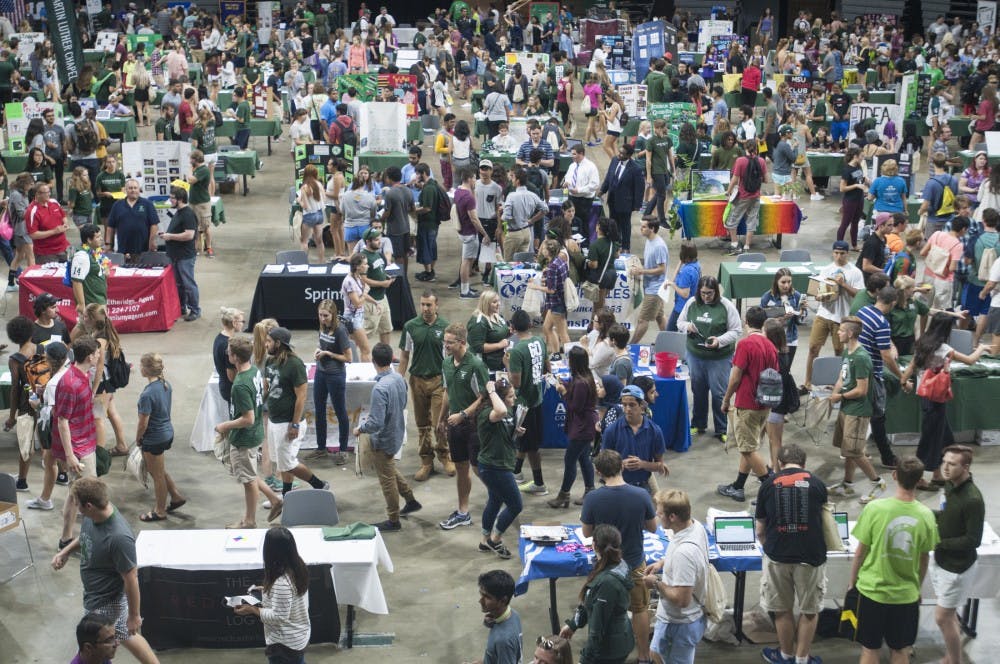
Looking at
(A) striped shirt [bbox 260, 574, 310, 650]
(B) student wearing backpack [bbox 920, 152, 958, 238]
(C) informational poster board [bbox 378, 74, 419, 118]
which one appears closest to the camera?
(A) striped shirt [bbox 260, 574, 310, 650]

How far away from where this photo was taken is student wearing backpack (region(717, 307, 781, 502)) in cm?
1030

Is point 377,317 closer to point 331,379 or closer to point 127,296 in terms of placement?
point 331,379

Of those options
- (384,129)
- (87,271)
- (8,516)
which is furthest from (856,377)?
(384,129)

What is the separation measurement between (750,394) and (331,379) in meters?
3.45

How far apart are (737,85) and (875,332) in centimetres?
1848

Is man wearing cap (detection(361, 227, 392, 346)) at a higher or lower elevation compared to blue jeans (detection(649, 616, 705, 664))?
higher

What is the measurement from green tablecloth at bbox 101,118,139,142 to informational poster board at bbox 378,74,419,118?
14.2 ft

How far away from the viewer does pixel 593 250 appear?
13508 millimetres

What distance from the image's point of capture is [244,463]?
32.1ft

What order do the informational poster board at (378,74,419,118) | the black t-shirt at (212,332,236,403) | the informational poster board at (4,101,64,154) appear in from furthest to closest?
the informational poster board at (378,74,419,118) < the informational poster board at (4,101,64,154) < the black t-shirt at (212,332,236,403)

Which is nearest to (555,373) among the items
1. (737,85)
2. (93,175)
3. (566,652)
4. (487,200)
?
(487,200)

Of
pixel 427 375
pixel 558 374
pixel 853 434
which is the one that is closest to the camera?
pixel 853 434

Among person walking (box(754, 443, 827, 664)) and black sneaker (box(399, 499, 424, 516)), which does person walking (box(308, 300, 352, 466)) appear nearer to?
black sneaker (box(399, 499, 424, 516))

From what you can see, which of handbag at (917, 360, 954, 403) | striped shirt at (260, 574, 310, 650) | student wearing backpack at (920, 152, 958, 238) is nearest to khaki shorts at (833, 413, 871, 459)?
handbag at (917, 360, 954, 403)
